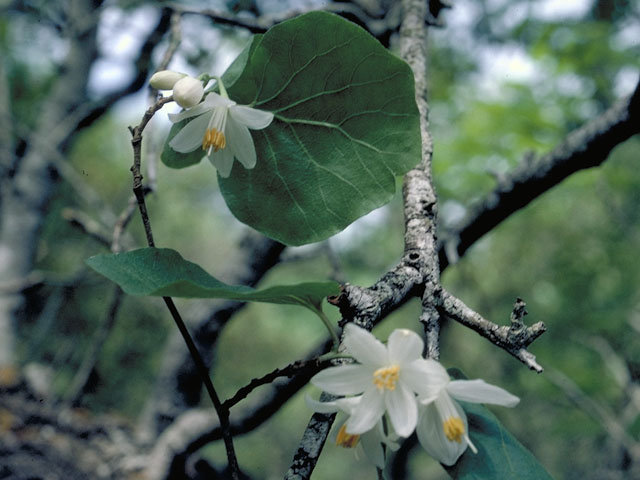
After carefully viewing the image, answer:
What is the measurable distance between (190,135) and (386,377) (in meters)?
0.41

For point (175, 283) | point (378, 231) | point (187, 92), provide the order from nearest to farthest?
point (175, 283)
point (187, 92)
point (378, 231)

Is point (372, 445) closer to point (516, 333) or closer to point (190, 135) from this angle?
point (516, 333)

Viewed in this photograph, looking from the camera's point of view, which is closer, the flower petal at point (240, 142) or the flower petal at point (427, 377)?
the flower petal at point (427, 377)

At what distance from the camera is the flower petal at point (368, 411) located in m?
0.45

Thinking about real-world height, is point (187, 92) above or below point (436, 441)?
above

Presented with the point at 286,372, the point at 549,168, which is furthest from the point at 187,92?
the point at 549,168

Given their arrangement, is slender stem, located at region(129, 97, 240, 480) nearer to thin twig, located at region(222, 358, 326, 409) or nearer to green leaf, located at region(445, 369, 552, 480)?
thin twig, located at region(222, 358, 326, 409)

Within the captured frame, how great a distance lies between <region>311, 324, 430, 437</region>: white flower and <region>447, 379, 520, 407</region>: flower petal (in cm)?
3

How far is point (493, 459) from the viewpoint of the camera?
50cm

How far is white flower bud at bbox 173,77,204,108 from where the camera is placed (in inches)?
23.8

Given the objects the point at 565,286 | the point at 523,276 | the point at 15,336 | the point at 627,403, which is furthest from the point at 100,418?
the point at 523,276

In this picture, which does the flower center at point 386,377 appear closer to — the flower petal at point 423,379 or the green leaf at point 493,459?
the flower petal at point 423,379

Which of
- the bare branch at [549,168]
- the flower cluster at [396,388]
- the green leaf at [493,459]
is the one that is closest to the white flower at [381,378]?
the flower cluster at [396,388]

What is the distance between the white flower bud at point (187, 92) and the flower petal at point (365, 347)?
0.34 m
